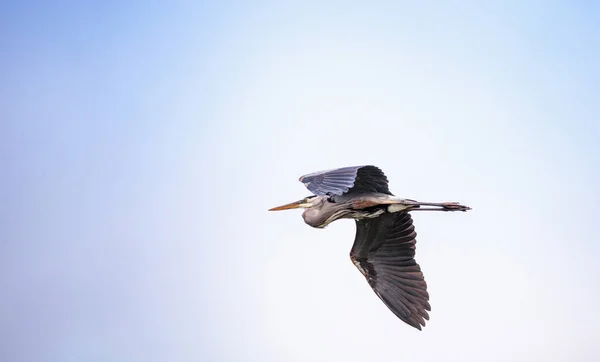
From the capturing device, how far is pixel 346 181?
6734mm

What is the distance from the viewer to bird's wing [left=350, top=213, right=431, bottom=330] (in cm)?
823

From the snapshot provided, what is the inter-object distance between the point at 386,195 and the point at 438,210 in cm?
54

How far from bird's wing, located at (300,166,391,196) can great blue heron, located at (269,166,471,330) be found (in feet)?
0.03

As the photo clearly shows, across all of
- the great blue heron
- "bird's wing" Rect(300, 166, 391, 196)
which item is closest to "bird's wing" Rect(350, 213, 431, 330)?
the great blue heron

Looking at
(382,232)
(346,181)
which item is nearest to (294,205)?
(382,232)

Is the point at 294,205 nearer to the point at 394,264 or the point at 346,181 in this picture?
the point at 394,264

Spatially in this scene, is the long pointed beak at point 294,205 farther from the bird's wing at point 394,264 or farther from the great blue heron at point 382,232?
the bird's wing at point 394,264

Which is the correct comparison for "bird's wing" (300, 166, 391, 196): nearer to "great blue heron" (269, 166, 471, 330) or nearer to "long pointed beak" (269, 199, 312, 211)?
"great blue heron" (269, 166, 471, 330)

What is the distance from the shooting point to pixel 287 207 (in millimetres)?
8844

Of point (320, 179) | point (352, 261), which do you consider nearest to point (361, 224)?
point (352, 261)

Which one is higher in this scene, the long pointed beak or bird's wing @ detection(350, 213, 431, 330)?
the long pointed beak

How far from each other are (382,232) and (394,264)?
0.37 m

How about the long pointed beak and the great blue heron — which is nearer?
the great blue heron

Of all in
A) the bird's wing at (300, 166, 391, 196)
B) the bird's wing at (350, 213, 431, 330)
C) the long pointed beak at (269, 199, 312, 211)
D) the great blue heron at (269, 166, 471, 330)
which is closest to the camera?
the bird's wing at (300, 166, 391, 196)
